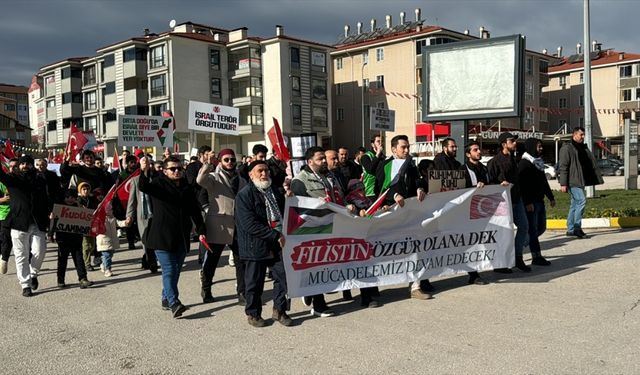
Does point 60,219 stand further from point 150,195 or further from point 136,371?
point 136,371

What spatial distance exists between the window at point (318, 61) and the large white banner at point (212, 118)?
144 ft

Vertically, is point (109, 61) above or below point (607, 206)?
above

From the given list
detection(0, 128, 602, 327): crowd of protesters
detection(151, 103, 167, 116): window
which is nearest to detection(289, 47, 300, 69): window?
detection(151, 103, 167, 116): window

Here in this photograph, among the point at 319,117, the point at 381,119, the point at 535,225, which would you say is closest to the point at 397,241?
the point at 535,225

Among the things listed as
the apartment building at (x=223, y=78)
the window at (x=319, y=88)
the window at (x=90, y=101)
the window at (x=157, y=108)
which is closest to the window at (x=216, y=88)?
the apartment building at (x=223, y=78)

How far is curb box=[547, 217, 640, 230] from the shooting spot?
12.5 metres

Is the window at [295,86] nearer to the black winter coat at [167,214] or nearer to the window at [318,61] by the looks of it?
the window at [318,61]

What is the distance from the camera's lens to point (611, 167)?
1702 inches

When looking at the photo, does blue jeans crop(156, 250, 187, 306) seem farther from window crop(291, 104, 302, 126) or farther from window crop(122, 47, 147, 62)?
window crop(122, 47, 147, 62)

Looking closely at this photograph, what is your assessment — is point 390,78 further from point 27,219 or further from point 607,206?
point 27,219

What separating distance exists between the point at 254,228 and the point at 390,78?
53.1m

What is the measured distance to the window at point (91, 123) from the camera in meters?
63.7

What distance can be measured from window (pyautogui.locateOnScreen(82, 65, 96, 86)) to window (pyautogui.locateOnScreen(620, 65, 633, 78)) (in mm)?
58571

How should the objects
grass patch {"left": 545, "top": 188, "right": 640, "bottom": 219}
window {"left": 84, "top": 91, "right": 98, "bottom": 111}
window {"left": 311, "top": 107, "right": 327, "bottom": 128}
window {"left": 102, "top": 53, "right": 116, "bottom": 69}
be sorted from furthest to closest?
1. window {"left": 84, "top": 91, "right": 98, "bottom": 111}
2. window {"left": 102, "top": 53, "right": 116, "bottom": 69}
3. window {"left": 311, "top": 107, "right": 327, "bottom": 128}
4. grass patch {"left": 545, "top": 188, "right": 640, "bottom": 219}
